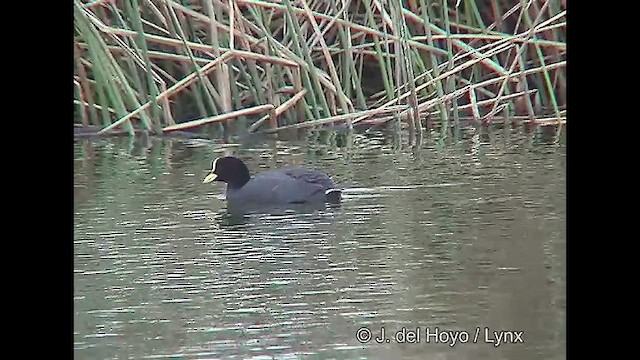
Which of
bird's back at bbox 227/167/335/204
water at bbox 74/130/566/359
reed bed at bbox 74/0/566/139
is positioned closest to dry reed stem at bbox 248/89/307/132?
reed bed at bbox 74/0/566/139

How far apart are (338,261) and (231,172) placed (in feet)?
5.60

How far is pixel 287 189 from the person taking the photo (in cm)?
717

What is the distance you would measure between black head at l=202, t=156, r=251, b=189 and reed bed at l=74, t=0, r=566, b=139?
1123mm

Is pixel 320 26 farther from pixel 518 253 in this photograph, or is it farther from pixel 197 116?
pixel 518 253

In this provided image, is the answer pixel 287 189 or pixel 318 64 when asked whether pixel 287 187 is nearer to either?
pixel 287 189

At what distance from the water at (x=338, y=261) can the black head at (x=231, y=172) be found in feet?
0.32

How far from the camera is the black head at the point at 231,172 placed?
750 cm

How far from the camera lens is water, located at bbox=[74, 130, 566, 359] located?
505 cm

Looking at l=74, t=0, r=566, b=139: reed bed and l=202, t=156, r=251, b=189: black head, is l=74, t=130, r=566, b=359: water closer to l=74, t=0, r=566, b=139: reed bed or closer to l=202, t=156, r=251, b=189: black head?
l=202, t=156, r=251, b=189: black head

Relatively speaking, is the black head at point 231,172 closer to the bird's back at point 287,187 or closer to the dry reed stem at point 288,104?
the bird's back at point 287,187

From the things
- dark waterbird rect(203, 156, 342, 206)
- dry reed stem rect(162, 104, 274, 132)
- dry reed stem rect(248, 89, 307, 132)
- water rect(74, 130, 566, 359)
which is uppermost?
dry reed stem rect(248, 89, 307, 132)

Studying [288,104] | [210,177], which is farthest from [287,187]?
[288,104]
